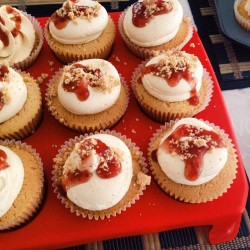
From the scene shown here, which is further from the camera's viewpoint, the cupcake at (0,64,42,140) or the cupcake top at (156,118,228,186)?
the cupcake at (0,64,42,140)

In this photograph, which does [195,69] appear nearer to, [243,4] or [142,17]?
[142,17]

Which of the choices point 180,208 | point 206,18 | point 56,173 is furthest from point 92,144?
point 206,18

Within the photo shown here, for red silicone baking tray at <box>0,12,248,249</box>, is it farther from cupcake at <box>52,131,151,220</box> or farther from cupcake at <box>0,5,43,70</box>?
cupcake at <box>0,5,43,70</box>

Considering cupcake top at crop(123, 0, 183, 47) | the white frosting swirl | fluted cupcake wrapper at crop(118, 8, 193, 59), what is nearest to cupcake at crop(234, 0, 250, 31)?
the white frosting swirl

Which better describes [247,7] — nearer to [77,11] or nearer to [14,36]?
[77,11]

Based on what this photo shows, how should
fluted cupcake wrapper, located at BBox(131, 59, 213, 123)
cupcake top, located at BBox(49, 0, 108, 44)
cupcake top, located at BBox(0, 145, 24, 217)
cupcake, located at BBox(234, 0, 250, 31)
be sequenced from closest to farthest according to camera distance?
cupcake top, located at BBox(0, 145, 24, 217) → fluted cupcake wrapper, located at BBox(131, 59, 213, 123) → cupcake top, located at BBox(49, 0, 108, 44) → cupcake, located at BBox(234, 0, 250, 31)

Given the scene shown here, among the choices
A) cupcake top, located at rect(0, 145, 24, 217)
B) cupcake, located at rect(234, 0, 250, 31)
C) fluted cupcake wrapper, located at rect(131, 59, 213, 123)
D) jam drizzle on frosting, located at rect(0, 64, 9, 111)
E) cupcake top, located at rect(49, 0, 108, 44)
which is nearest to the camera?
cupcake top, located at rect(0, 145, 24, 217)

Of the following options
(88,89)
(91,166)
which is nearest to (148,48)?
(88,89)
